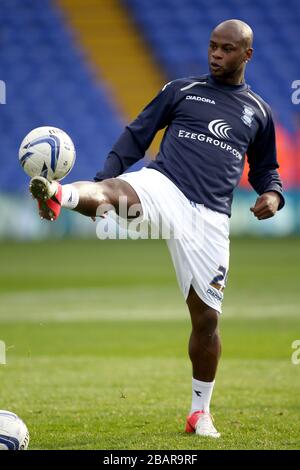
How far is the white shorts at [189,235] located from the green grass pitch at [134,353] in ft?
2.99

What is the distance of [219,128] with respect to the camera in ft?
19.1

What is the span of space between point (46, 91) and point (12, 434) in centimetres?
2314

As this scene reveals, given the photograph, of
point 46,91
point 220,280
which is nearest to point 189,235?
point 220,280

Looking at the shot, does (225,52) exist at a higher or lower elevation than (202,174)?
higher

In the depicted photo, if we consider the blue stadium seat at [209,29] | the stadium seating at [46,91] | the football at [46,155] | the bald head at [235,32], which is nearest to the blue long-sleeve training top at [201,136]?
the bald head at [235,32]

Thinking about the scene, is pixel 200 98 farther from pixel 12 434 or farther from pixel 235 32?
pixel 12 434

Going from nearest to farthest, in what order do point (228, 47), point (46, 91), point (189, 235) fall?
point (189, 235) < point (228, 47) < point (46, 91)

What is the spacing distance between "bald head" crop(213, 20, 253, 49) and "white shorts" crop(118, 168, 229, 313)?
966 mm

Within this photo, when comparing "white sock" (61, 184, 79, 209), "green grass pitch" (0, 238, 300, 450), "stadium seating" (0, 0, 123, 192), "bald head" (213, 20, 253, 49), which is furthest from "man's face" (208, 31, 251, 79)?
"stadium seating" (0, 0, 123, 192)

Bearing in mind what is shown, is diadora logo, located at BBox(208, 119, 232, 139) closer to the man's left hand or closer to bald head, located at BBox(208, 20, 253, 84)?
bald head, located at BBox(208, 20, 253, 84)

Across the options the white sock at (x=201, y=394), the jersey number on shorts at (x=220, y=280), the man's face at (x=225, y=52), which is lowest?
the white sock at (x=201, y=394)

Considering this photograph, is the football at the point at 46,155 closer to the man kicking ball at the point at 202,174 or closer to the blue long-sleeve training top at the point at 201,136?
the man kicking ball at the point at 202,174

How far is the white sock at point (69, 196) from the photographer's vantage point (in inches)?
195
